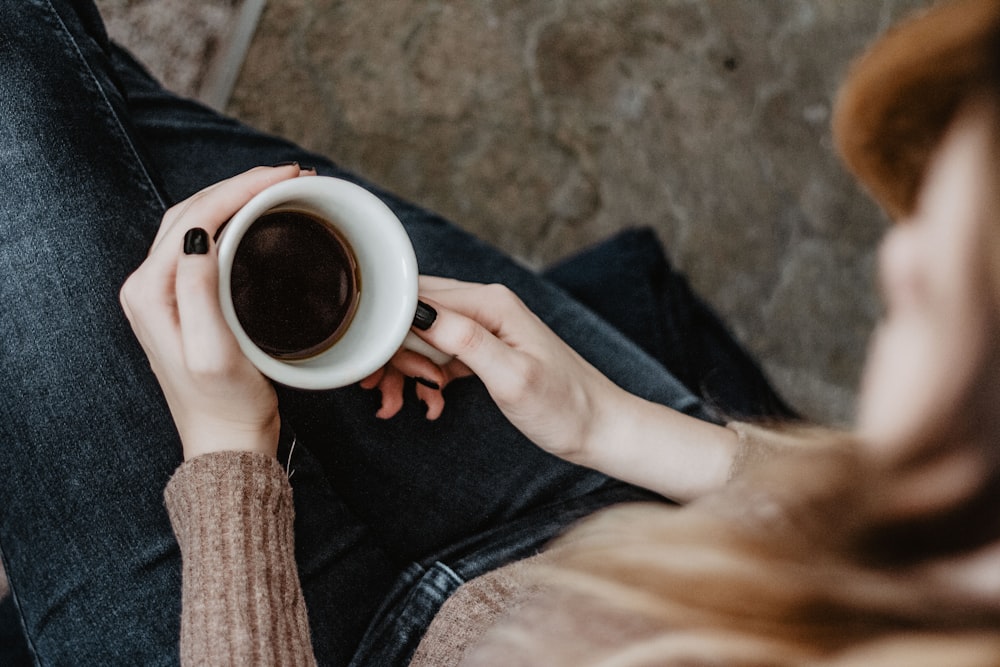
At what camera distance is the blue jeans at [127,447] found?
25.7 inches

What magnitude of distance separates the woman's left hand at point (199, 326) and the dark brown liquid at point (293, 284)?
2.0 inches

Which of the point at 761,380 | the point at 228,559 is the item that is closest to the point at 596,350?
the point at 761,380

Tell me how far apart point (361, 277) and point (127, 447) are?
0.25 m

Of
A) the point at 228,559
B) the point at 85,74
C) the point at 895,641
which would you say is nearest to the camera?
the point at 895,641

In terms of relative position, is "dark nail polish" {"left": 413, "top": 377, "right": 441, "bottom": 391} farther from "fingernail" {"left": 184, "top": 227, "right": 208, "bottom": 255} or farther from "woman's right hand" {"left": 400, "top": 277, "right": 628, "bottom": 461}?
"fingernail" {"left": 184, "top": 227, "right": 208, "bottom": 255}

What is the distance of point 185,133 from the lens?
822 mm

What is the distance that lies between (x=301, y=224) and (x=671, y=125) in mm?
936

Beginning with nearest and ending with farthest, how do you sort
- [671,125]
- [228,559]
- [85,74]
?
[228,559]
[85,74]
[671,125]

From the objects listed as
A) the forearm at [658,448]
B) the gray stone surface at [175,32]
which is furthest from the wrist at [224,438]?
the gray stone surface at [175,32]

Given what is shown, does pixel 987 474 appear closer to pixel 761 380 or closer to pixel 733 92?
pixel 761 380

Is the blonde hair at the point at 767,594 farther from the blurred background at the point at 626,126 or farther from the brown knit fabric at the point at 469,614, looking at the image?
the blurred background at the point at 626,126

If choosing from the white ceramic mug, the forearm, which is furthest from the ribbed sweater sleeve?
the forearm

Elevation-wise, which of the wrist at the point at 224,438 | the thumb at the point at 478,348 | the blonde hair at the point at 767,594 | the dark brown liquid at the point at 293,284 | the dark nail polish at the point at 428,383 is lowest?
the wrist at the point at 224,438

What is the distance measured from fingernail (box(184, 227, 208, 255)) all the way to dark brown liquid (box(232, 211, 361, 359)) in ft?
0.25
